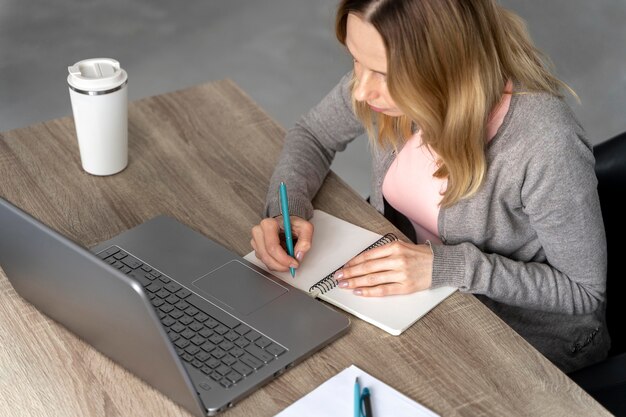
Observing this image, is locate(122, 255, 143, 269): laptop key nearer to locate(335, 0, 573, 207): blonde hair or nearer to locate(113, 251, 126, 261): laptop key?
locate(113, 251, 126, 261): laptop key

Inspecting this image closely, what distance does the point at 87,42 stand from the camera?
13.9 feet

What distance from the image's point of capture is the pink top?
1672 mm

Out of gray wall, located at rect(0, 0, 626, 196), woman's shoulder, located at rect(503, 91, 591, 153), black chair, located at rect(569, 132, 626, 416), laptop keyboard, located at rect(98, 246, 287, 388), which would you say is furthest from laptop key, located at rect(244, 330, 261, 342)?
gray wall, located at rect(0, 0, 626, 196)

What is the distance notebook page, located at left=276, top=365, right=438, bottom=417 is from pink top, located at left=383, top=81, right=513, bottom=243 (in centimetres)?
50

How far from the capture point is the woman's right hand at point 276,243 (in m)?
1.47

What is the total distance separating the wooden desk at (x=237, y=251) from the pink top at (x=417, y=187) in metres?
0.10

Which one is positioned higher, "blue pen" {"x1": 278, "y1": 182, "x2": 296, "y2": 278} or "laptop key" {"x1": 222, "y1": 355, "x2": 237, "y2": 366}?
"blue pen" {"x1": 278, "y1": 182, "x2": 296, "y2": 278}

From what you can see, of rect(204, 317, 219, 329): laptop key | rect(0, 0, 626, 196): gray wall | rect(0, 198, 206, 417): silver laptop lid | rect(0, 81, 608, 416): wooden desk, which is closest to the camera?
rect(0, 198, 206, 417): silver laptop lid

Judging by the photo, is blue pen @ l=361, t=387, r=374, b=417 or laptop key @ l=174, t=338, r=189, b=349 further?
laptop key @ l=174, t=338, r=189, b=349

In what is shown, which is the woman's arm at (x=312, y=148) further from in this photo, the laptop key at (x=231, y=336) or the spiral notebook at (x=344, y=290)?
the laptop key at (x=231, y=336)

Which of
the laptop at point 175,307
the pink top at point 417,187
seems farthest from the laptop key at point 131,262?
the pink top at point 417,187

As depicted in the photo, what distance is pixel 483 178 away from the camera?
154 centimetres

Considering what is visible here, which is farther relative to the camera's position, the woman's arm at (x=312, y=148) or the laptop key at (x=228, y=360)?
the woman's arm at (x=312, y=148)

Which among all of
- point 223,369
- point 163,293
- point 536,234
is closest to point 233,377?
point 223,369
